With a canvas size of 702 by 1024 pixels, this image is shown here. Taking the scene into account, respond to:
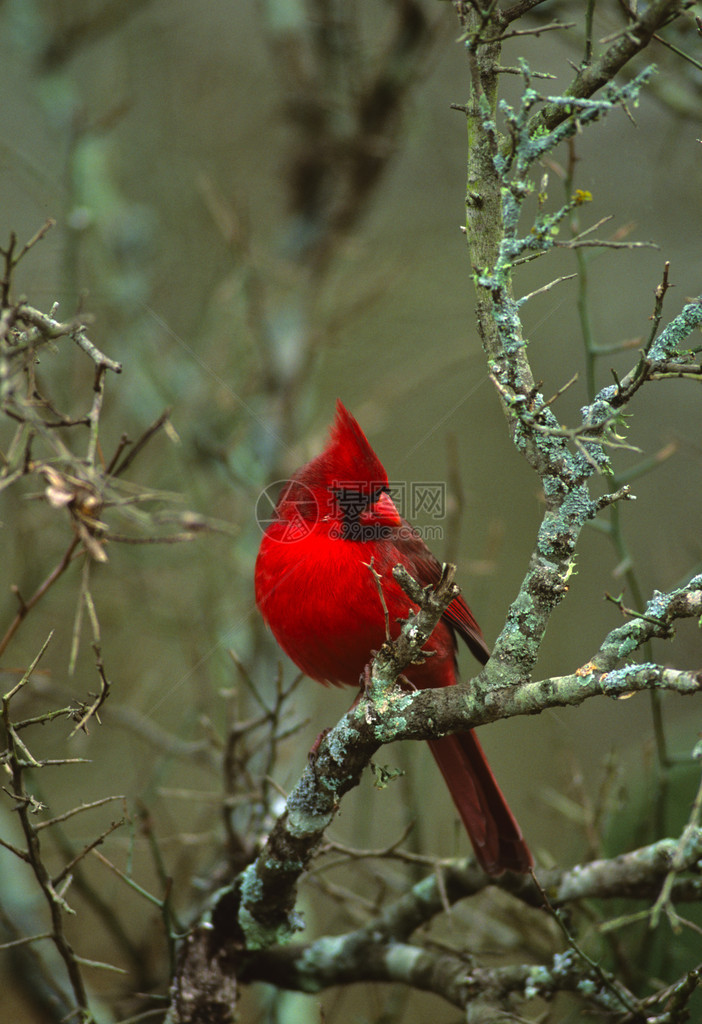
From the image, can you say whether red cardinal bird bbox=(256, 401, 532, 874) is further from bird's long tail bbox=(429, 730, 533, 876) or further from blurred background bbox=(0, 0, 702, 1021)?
blurred background bbox=(0, 0, 702, 1021)

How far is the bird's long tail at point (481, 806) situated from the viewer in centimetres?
255

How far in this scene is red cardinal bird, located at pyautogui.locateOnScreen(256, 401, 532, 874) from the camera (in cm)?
253

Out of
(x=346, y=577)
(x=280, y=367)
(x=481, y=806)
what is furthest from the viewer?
(x=280, y=367)

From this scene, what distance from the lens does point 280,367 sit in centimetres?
452

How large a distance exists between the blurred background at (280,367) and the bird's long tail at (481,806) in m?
0.19

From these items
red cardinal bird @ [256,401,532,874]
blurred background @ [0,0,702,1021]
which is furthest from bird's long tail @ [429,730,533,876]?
blurred background @ [0,0,702,1021]

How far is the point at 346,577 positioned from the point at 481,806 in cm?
88

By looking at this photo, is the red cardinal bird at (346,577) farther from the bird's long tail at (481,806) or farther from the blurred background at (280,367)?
the blurred background at (280,367)

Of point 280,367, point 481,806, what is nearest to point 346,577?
point 481,806

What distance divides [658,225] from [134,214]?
3.01 m

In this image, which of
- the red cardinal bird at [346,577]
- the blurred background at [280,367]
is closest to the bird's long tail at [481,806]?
the red cardinal bird at [346,577]

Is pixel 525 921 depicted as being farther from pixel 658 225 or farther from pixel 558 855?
pixel 658 225

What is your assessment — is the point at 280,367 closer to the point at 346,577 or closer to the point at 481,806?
the point at 346,577

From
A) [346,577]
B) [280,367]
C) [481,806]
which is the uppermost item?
[280,367]
